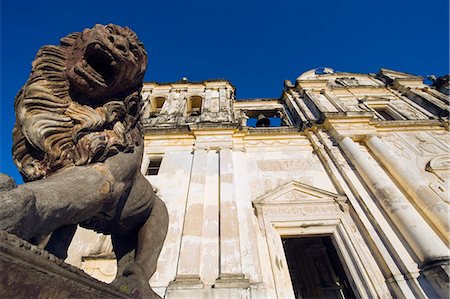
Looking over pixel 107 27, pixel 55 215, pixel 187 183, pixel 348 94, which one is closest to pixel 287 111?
pixel 348 94

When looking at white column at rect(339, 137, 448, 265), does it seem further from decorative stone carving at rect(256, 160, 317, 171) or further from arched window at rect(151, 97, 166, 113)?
arched window at rect(151, 97, 166, 113)

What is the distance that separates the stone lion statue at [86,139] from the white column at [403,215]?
19.9 ft

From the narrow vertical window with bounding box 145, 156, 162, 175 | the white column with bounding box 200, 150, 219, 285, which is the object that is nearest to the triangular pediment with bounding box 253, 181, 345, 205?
the white column with bounding box 200, 150, 219, 285

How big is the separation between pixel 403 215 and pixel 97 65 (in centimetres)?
745

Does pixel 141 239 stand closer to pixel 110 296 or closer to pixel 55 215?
pixel 110 296

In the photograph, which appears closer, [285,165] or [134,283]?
[134,283]

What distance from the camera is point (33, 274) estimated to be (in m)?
1.07

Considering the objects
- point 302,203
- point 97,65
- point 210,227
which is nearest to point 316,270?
point 302,203

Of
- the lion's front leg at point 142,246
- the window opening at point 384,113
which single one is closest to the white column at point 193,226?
the lion's front leg at point 142,246

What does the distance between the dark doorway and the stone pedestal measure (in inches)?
346

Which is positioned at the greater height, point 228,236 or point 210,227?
point 210,227

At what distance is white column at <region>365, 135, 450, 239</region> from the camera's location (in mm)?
5562

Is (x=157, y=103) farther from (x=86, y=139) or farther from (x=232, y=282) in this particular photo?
(x=86, y=139)

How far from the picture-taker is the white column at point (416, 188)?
556cm
